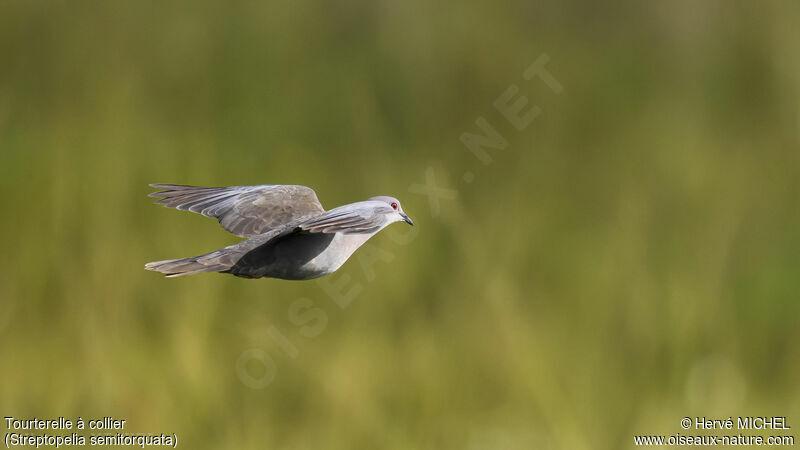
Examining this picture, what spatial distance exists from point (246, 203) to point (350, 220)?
0.99 metres

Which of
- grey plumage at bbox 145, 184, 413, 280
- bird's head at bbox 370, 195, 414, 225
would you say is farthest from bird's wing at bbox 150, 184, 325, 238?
bird's head at bbox 370, 195, 414, 225

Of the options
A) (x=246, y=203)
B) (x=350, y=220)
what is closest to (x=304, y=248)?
(x=350, y=220)

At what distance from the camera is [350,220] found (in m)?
2.34

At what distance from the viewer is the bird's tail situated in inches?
99.2

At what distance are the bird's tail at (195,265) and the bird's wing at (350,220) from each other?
1.01ft

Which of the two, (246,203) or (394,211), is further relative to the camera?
(246,203)

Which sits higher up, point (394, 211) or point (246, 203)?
point (246, 203)

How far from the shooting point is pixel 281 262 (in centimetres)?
250

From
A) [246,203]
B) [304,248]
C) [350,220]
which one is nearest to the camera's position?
[350,220]

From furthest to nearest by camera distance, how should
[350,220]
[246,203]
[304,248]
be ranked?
[246,203]
[304,248]
[350,220]

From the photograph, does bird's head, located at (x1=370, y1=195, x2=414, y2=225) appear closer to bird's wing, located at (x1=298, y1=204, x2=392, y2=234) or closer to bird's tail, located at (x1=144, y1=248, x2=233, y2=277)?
bird's wing, located at (x1=298, y1=204, x2=392, y2=234)

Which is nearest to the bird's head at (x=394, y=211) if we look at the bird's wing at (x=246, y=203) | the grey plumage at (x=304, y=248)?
the grey plumage at (x=304, y=248)

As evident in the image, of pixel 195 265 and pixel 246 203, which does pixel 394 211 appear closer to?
pixel 195 265

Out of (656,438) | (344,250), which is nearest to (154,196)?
(344,250)
